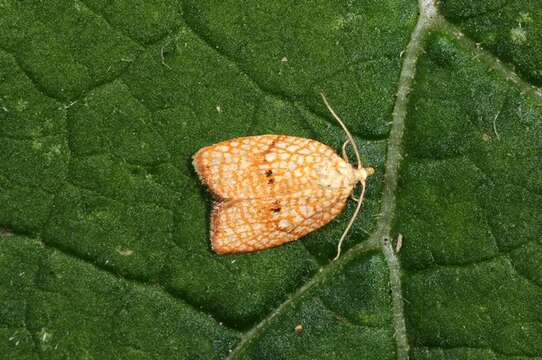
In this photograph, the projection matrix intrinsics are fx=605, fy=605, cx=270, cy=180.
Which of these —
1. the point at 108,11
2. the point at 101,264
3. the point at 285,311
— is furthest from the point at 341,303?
the point at 108,11

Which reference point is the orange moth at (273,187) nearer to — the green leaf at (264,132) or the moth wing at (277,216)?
the moth wing at (277,216)

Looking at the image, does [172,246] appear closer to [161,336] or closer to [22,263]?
[161,336]

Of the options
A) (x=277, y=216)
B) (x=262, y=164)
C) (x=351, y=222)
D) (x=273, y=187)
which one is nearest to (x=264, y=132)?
(x=262, y=164)

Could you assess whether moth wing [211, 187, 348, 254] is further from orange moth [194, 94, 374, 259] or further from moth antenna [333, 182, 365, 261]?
moth antenna [333, 182, 365, 261]

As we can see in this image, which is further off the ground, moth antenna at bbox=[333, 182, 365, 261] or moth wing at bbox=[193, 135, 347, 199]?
moth wing at bbox=[193, 135, 347, 199]

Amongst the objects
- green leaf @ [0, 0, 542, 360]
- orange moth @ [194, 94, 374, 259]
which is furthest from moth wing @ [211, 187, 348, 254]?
green leaf @ [0, 0, 542, 360]

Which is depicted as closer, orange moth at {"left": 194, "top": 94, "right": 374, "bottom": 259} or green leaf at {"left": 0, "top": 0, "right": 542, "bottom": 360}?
green leaf at {"left": 0, "top": 0, "right": 542, "bottom": 360}

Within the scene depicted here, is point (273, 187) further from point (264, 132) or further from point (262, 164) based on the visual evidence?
point (264, 132)
